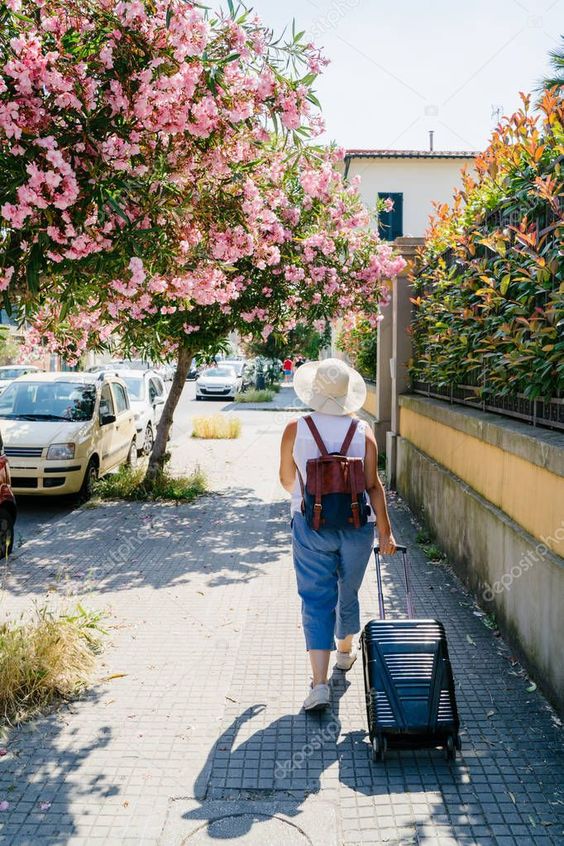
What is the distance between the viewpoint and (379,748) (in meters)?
3.73

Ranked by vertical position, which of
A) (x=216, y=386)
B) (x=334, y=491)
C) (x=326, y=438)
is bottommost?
(x=216, y=386)

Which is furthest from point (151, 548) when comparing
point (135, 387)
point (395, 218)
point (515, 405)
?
point (395, 218)

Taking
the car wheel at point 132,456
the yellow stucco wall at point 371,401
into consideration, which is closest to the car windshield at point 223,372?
the yellow stucco wall at point 371,401

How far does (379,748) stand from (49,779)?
1.54m

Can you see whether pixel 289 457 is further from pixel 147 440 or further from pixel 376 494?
pixel 147 440

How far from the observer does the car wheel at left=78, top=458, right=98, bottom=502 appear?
413 inches

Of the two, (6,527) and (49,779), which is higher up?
(6,527)

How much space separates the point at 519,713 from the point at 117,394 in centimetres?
939

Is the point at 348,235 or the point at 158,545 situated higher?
the point at 348,235

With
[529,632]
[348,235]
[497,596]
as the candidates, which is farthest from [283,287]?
[529,632]

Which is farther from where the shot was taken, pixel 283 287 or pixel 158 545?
pixel 283 287

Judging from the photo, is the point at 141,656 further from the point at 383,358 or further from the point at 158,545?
the point at 383,358

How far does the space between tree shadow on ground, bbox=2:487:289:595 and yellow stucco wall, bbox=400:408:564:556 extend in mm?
2033

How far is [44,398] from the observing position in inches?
438
